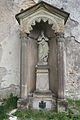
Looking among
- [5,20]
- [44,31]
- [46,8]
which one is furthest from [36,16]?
[5,20]

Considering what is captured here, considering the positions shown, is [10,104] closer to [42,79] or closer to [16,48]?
[42,79]

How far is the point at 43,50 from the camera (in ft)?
17.2

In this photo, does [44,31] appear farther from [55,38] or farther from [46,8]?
[46,8]

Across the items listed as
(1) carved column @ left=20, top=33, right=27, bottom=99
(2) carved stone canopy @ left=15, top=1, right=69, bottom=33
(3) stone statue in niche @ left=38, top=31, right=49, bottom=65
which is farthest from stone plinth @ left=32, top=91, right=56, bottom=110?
(2) carved stone canopy @ left=15, top=1, right=69, bottom=33

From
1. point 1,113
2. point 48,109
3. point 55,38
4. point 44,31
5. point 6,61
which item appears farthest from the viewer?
point 6,61

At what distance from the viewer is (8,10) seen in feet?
20.4

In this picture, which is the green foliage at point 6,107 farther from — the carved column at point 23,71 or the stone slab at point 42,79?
the stone slab at point 42,79

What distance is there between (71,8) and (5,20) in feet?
8.49

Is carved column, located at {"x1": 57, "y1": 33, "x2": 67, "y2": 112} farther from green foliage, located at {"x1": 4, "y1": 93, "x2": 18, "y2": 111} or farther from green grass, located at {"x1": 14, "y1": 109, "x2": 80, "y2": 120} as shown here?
green foliage, located at {"x1": 4, "y1": 93, "x2": 18, "y2": 111}

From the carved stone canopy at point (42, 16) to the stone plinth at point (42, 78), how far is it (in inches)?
47.7

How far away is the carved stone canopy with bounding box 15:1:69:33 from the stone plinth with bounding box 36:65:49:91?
121 centimetres

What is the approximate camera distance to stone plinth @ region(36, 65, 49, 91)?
4.99 m

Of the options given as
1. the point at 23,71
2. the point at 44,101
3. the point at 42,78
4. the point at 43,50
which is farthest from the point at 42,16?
the point at 44,101

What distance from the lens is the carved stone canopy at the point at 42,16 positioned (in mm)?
4785
